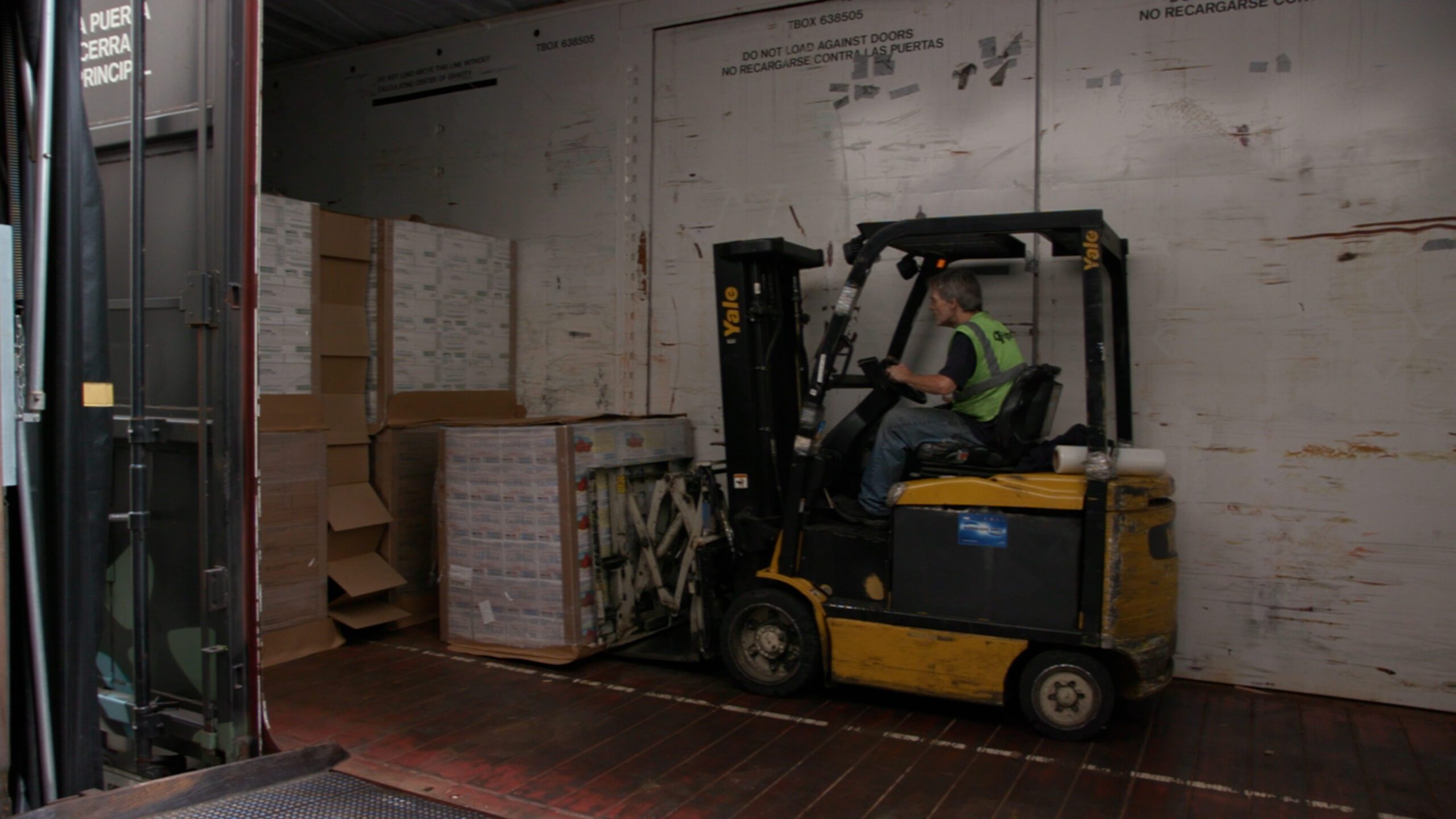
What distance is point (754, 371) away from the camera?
518 cm

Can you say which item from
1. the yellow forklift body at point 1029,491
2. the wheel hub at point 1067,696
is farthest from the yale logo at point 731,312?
the wheel hub at point 1067,696

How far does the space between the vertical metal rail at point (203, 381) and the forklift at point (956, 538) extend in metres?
2.44

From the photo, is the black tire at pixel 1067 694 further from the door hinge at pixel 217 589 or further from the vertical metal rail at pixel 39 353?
the vertical metal rail at pixel 39 353

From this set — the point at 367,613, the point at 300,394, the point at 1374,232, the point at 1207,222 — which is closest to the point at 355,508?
the point at 367,613

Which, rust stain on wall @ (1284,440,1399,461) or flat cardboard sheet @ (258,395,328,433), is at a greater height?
flat cardboard sheet @ (258,395,328,433)

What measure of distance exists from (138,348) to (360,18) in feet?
16.8

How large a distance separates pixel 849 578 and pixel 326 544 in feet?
9.66

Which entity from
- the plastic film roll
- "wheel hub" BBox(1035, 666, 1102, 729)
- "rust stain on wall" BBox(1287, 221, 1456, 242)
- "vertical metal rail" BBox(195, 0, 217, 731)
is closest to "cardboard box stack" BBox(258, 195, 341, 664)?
"vertical metal rail" BBox(195, 0, 217, 731)

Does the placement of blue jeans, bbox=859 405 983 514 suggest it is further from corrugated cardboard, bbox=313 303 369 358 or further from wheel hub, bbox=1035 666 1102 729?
corrugated cardboard, bbox=313 303 369 358

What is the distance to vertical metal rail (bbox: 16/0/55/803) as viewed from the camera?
251 cm

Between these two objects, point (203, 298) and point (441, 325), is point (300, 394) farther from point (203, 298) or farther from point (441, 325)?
point (203, 298)

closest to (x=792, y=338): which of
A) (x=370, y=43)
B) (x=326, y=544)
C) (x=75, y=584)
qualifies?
(x=326, y=544)

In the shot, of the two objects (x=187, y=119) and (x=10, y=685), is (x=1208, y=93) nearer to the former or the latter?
(x=187, y=119)

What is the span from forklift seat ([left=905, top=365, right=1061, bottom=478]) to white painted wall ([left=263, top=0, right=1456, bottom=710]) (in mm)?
959
